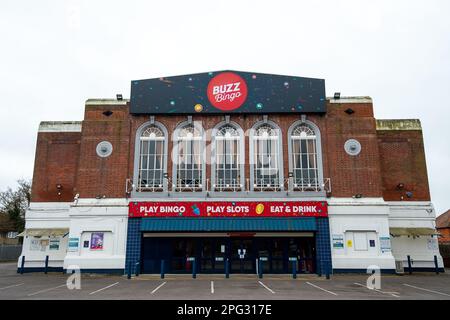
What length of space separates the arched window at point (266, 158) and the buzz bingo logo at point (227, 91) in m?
2.05

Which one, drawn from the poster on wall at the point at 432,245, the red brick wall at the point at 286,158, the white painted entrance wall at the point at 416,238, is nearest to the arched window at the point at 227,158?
the red brick wall at the point at 286,158

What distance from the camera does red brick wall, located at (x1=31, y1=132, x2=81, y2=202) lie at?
25.2 metres

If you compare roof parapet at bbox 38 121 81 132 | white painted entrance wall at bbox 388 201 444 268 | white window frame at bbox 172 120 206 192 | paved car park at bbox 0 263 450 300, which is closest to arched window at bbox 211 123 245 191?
white window frame at bbox 172 120 206 192

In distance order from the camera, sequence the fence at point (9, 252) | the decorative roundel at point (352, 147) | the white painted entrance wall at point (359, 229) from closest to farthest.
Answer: the white painted entrance wall at point (359, 229) < the decorative roundel at point (352, 147) < the fence at point (9, 252)

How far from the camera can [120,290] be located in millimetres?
15594

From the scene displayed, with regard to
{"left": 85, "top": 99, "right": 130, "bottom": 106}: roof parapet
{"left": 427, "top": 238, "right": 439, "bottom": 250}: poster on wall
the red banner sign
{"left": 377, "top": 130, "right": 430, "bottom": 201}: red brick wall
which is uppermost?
{"left": 85, "top": 99, "right": 130, "bottom": 106}: roof parapet

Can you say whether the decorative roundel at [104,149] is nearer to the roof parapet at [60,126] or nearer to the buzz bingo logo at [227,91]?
the roof parapet at [60,126]

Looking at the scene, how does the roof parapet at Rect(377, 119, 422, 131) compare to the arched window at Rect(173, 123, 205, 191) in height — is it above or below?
above

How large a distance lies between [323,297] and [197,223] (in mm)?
9892

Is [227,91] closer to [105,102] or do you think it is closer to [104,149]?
[105,102]

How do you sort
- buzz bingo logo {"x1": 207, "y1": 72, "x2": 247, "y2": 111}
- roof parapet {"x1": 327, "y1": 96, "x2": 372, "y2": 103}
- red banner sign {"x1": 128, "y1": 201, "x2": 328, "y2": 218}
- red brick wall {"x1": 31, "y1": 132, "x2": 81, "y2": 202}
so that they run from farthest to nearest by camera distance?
red brick wall {"x1": 31, "y1": 132, "x2": 81, "y2": 202} < roof parapet {"x1": 327, "y1": 96, "x2": 372, "y2": 103} < buzz bingo logo {"x1": 207, "y1": 72, "x2": 247, "y2": 111} < red banner sign {"x1": 128, "y1": 201, "x2": 328, "y2": 218}

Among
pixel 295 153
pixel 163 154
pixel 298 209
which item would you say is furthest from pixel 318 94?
pixel 163 154

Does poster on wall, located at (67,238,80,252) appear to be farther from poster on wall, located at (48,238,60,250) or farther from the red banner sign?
the red banner sign

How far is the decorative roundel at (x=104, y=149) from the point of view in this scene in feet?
76.4
